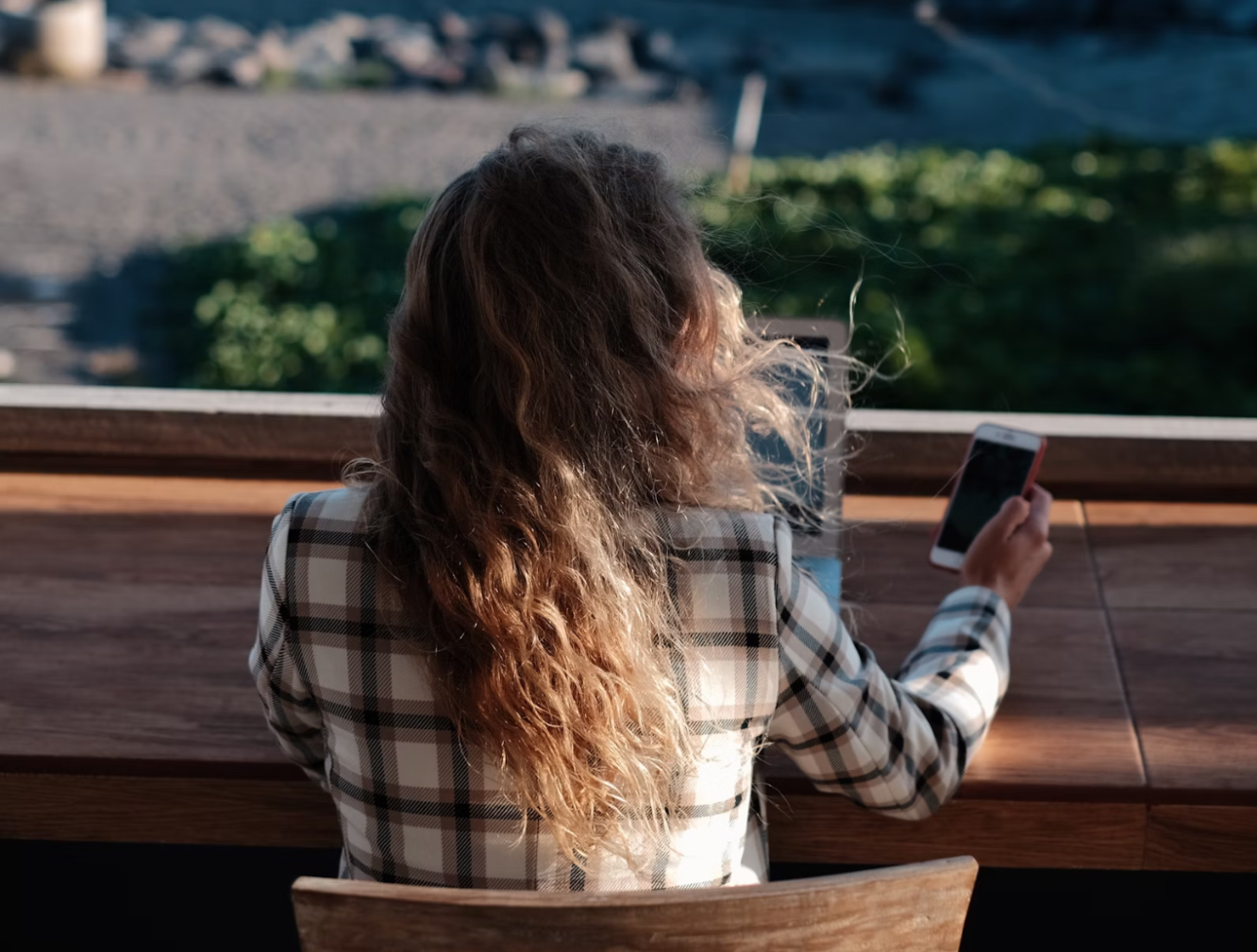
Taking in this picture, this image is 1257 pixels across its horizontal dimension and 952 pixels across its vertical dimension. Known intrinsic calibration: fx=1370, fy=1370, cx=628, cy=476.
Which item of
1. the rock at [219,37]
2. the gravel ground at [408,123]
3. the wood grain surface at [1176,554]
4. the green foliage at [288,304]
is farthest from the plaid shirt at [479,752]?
the rock at [219,37]

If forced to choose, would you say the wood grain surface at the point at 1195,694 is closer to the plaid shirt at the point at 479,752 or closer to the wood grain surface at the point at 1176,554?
the wood grain surface at the point at 1176,554

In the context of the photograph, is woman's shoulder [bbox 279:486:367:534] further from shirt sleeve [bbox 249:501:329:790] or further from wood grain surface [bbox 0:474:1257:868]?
wood grain surface [bbox 0:474:1257:868]

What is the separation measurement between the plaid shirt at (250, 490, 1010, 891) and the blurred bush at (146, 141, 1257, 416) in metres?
2.90

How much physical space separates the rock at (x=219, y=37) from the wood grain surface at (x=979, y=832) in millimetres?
9826

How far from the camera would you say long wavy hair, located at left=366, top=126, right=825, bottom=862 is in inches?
34.7

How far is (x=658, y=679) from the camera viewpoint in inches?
35.9

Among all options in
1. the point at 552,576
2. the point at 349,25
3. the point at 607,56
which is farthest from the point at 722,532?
the point at 349,25

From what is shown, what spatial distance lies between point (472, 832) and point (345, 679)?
14 centimetres

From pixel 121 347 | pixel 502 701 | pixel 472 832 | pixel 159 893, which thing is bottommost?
pixel 121 347

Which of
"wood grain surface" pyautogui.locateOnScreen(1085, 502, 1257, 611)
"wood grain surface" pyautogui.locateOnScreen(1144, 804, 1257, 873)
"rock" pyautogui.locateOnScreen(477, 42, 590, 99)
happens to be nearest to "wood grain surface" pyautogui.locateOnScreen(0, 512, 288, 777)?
"wood grain surface" pyautogui.locateOnScreen(1144, 804, 1257, 873)

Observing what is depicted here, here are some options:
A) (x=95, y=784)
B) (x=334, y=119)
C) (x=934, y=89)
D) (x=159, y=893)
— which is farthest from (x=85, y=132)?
(x=95, y=784)

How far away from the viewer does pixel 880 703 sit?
102 centimetres

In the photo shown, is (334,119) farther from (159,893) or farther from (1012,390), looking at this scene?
(159,893)

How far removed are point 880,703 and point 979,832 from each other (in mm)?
202
